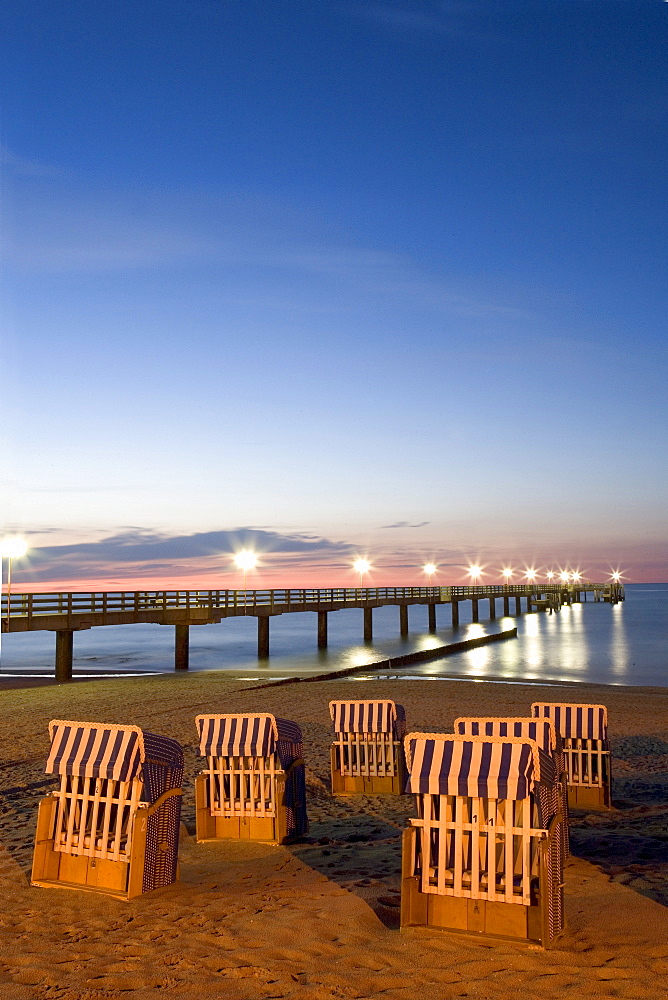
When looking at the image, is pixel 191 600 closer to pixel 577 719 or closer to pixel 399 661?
pixel 399 661

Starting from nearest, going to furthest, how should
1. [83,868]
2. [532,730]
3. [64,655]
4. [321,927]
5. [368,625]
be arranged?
1. [321,927]
2. [83,868]
3. [532,730]
4. [64,655]
5. [368,625]

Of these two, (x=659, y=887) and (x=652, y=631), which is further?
(x=652, y=631)

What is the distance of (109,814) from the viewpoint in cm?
673

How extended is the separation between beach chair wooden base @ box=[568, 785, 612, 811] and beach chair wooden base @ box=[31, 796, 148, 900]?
5.77 m

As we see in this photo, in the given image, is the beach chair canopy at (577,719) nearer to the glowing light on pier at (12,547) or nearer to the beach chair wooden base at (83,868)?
the beach chair wooden base at (83,868)

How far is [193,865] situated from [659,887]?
4.21m

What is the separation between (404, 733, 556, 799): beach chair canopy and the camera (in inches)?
217

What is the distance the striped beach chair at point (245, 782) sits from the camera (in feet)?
27.4

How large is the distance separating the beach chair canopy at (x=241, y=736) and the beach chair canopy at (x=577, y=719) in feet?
11.4

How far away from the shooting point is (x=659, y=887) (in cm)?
644

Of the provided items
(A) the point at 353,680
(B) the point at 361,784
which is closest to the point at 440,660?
(A) the point at 353,680

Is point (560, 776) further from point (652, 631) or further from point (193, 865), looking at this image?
point (652, 631)

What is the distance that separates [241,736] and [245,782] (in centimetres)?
53

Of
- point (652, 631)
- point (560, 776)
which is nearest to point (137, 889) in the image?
point (560, 776)
